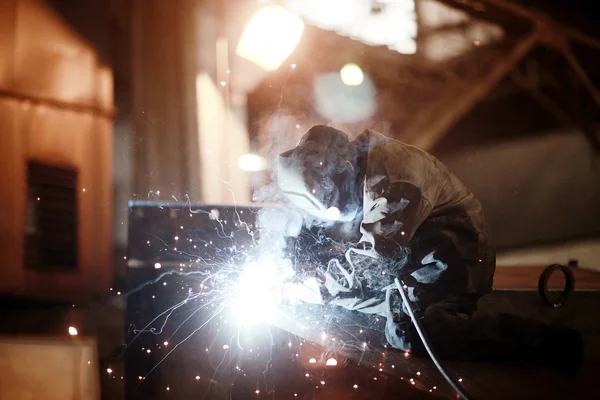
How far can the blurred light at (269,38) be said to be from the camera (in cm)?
249

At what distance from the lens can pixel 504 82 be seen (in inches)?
133

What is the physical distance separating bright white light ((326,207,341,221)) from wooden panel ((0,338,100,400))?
82cm

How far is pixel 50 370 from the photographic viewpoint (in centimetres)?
142

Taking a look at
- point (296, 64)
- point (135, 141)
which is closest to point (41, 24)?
point (135, 141)

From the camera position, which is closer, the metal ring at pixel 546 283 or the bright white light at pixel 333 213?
the bright white light at pixel 333 213

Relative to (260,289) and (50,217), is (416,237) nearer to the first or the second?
(260,289)

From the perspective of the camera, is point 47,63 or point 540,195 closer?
point 47,63

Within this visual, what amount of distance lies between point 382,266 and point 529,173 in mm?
2419

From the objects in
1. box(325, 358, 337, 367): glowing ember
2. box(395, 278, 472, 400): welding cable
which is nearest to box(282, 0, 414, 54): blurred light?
box(395, 278, 472, 400): welding cable

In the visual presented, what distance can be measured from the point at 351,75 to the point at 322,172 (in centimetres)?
194

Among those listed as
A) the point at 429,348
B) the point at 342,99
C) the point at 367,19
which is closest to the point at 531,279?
the point at 342,99

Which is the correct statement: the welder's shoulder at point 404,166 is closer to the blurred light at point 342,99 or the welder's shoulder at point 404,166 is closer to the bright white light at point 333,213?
the bright white light at point 333,213

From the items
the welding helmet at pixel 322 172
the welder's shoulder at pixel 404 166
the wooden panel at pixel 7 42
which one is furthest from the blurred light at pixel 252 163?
the wooden panel at pixel 7 42

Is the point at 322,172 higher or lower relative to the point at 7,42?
lower
